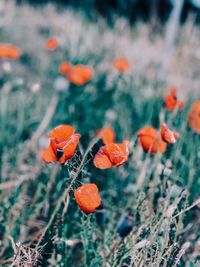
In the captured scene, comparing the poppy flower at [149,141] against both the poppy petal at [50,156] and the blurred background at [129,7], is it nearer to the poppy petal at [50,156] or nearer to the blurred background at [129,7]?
the poppy petal at [50,156]

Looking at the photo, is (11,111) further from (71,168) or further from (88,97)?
(71,168)

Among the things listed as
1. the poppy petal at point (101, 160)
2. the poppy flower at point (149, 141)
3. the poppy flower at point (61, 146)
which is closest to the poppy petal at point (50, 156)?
the poppy flower at point (61, 146)

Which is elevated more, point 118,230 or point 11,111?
point 118,230

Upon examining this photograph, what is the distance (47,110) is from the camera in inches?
84.3

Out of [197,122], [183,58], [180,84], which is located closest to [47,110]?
[197,122]

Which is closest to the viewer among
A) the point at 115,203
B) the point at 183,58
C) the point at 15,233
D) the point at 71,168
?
the point at 71,168

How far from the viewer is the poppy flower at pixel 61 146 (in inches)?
33.4

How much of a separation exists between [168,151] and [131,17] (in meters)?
Result: 6.50

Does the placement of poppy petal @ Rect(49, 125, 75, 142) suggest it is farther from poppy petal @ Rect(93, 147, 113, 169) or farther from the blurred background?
the blurred background

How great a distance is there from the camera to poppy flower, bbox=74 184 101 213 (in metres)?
0.86

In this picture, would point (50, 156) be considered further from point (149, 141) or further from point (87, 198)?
point (149, 141)

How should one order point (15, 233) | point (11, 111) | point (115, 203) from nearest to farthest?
1. point (15, 233)
2. point (115, 203)
3. point (11, 111)

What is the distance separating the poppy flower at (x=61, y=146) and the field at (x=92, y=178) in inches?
1.3

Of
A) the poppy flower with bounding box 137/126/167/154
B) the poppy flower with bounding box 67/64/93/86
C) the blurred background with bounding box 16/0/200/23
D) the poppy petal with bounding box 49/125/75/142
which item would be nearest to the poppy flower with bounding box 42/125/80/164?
the poppy petal with bounding box 49/125/75/142
